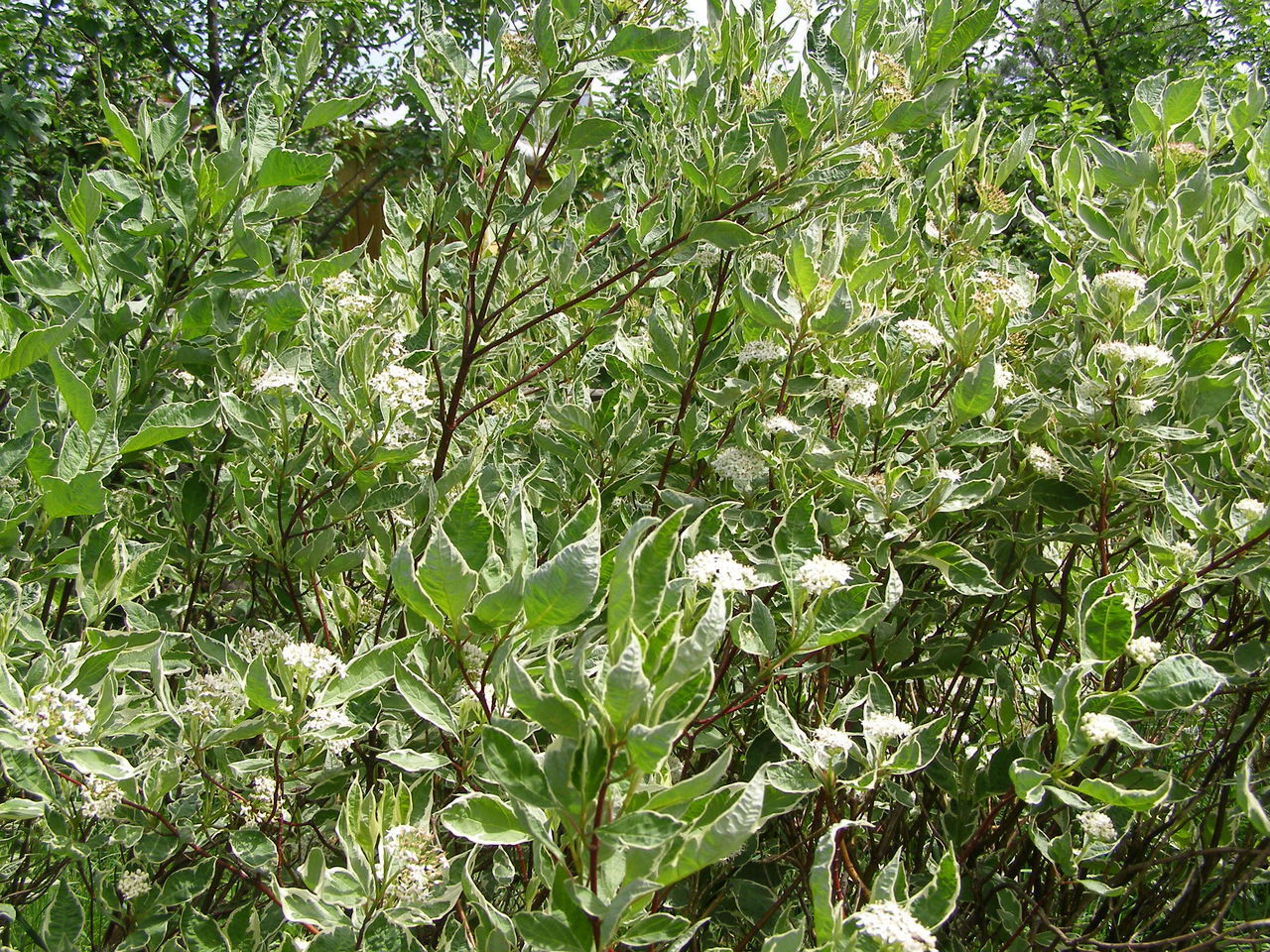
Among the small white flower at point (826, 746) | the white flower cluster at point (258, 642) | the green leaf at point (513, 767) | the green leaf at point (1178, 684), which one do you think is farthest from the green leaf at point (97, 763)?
the green leaf at point (1178, 684)

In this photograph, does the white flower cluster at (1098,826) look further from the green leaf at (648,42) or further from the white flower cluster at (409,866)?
the green leaf at (648,42)

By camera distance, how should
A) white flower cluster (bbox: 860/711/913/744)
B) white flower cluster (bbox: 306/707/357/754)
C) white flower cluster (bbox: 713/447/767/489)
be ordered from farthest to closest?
white flower cluster (bbox: 713/447/767/489), white flower cluster (bbox: 860/711/913/744), white flower cluster (bbox: 306/707/357/754)

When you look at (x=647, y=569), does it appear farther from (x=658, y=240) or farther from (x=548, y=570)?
(x=658, y=240)

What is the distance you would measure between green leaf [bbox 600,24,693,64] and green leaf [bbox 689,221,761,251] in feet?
0.88

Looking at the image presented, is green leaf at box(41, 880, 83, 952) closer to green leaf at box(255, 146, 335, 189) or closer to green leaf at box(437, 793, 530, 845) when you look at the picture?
green leaf at box(437, 793, 530, 845)

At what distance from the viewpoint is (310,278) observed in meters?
1.83

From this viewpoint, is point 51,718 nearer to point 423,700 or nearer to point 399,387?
point 423,700

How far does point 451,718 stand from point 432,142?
264 inches

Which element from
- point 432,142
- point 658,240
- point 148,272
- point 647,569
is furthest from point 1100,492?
point 432,142

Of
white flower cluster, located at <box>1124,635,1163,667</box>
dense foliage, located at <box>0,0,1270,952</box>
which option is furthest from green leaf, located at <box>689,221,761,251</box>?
white flower cluster, located at <box>1124,635,1163,667</box>

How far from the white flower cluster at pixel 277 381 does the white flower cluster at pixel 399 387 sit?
0.13m

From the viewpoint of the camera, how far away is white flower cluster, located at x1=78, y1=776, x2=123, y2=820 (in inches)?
48.7

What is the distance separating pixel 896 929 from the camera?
0.95 m

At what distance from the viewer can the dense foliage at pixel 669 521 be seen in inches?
43.3
